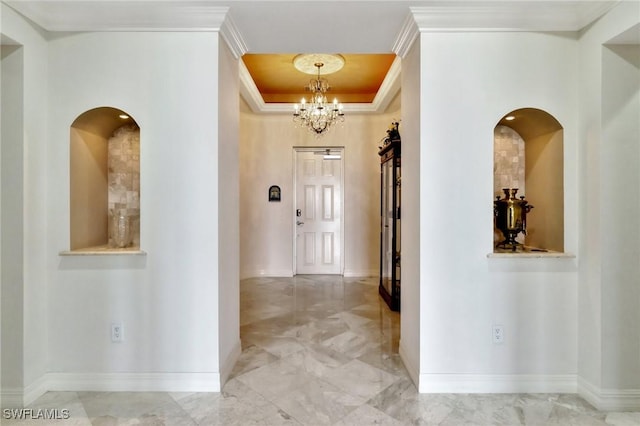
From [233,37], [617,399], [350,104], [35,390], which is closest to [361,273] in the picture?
[350,104]

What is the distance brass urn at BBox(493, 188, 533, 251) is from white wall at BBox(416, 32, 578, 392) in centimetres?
31

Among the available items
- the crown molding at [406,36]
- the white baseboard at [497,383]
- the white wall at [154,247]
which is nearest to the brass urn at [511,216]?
the white baseboard at [497,383]

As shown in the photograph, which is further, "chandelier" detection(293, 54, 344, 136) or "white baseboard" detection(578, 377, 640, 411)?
"chandelier" detection(293, 54, 344, 136)

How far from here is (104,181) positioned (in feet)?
9.11

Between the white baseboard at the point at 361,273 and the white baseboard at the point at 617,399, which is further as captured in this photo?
the white baseboard at the point at 361,273

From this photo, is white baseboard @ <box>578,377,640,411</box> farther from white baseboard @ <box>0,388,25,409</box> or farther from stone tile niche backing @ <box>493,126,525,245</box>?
white baseboard @ <box>0,388,25,409</box>

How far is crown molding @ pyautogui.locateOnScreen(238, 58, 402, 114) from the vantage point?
13.5 feet

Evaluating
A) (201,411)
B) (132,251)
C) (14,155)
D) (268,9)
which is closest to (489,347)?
(201,411)

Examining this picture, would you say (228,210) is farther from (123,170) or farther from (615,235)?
(615,235)

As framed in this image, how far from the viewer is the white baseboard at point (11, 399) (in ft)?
7.04

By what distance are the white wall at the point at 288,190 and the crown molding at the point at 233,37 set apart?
3145 millimetres

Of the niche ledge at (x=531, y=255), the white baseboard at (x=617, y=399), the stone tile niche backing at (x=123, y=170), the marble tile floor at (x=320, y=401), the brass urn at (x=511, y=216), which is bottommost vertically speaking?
the marble tile floor at (x=320, y=401)

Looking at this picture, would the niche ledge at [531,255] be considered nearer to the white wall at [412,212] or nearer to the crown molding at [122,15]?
the white wall at [412,212]

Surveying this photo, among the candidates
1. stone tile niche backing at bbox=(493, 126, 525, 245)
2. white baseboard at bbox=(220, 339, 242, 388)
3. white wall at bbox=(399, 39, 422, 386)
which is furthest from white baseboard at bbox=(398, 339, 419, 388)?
white baseboard at bbox=(220, 339, 242, 388)
